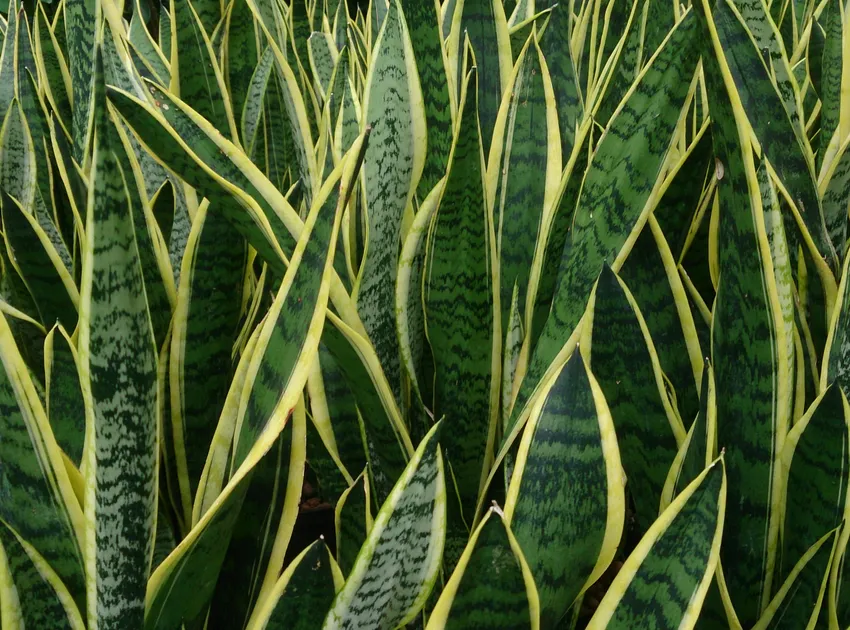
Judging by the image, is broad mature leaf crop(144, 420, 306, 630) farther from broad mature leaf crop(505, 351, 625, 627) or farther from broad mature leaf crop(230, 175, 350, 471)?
broad mature leaf crop(505, 351, 625, 627)

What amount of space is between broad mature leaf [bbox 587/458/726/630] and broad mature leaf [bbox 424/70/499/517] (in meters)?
0.27

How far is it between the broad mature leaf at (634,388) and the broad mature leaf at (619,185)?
0.04 m

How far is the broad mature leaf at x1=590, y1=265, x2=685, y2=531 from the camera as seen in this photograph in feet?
1.88

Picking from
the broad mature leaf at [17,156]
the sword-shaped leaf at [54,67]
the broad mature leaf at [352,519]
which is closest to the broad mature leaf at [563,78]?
the broad mature leaf at [352,519]

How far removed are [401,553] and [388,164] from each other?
1.26 feet

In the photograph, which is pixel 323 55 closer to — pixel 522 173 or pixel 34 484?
pixel 522 173

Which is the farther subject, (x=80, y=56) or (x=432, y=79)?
(x=80, y=56)

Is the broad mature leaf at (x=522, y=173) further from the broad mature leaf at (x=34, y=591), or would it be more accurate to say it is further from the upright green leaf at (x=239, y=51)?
the upright green leaf at (x=239, y=51)

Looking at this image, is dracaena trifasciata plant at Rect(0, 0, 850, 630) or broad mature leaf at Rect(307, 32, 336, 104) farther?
broad mature leaf at Rect(307, 32, 336, 104)

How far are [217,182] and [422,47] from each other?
36 cm

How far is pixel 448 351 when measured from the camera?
711mm

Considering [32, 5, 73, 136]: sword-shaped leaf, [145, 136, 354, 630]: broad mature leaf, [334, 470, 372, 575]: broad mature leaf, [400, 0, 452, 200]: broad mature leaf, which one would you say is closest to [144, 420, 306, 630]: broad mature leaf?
[145, 136, 354, 630]: broad mature leaf

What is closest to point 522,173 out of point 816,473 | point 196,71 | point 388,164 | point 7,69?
point 388,164

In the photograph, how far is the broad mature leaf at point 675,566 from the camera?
0.43 m
